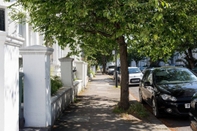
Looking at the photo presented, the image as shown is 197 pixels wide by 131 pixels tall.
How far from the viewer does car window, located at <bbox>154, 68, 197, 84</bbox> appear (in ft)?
28.8

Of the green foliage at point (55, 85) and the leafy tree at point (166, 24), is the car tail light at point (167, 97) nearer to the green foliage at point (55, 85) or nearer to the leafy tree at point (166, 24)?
the leafy tree at point (166, 24)

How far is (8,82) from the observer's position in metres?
4.21

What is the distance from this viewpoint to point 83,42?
9.89 m

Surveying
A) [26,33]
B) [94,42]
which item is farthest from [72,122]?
[26,33]

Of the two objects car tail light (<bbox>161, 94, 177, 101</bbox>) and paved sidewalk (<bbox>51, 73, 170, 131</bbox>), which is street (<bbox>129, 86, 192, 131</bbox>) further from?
car tail light (<bbox>161, 94, 177, 101</bbox>)

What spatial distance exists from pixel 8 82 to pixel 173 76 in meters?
6.36

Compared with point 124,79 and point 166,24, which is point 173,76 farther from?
point 166,24

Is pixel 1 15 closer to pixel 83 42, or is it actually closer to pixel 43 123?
pixel 83 42

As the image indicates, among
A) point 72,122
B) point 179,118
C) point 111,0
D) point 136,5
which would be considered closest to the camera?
point 136,5

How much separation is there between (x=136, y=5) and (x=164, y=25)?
4.59ft

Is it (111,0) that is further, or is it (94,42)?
(94,42)

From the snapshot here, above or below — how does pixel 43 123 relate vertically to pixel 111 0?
below

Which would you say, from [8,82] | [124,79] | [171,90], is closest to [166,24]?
[171,90]

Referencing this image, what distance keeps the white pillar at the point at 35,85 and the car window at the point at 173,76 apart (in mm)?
4406
